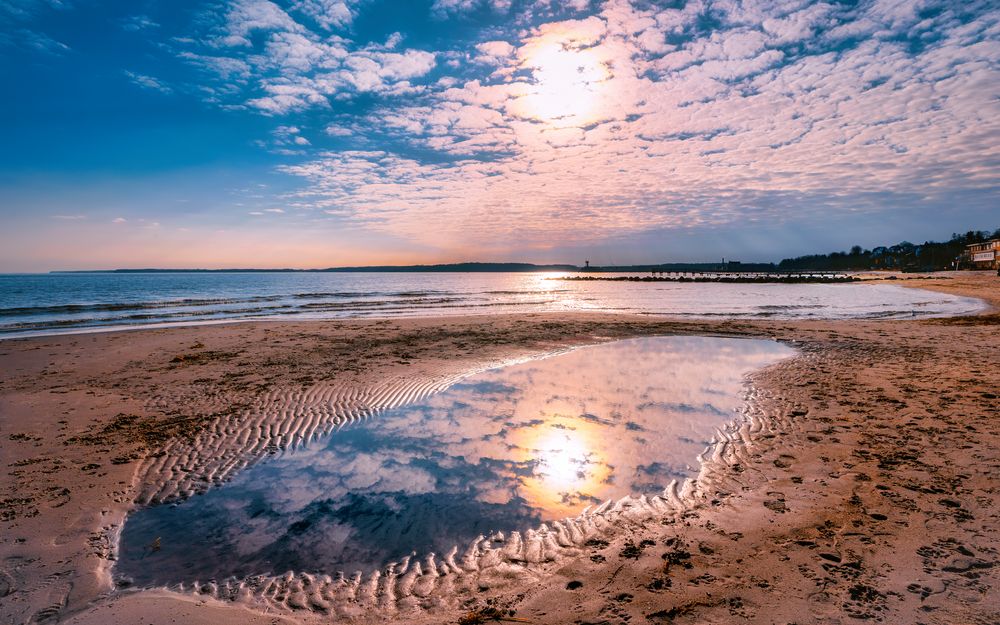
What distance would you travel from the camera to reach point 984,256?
112 m

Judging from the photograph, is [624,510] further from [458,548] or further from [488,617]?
[488,617]

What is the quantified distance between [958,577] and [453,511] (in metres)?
5.23

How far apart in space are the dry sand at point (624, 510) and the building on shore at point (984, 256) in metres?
130

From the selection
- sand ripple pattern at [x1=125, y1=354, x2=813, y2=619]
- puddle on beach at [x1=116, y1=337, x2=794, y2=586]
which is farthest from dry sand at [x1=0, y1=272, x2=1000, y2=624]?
puddle on beach at [x1=116, y1=337, x2=794, y2=586]

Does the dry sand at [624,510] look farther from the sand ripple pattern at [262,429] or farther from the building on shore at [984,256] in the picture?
the building on shore at [984,256]

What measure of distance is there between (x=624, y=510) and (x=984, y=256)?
159047mm

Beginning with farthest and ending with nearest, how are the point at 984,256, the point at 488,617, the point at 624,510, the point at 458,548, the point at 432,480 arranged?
the point at 984,256 → the point at 432,480 → the point at 624,510 → the point at 458,548 → the point at 488,617

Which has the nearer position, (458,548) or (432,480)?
(458,548)

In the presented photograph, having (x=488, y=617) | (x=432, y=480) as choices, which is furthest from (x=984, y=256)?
(x=488, y=617)

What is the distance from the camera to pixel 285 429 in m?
9.62

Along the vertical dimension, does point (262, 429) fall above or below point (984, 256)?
below

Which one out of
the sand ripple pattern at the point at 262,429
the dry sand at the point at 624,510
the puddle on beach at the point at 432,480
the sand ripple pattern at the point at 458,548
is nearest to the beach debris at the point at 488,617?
the dry sand at the point at 624,510

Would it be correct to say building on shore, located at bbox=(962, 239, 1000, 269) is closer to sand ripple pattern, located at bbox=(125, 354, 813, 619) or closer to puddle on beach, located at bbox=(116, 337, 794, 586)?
puddle on beach, located at bbox=(116, 337, 794, 586)

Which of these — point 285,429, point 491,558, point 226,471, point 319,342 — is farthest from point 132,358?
point 491,558
